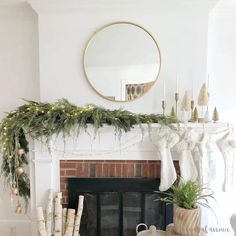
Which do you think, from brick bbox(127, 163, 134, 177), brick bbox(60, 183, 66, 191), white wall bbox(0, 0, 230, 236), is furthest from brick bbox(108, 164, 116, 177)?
white wall bbox(0, 0, 230, 236)

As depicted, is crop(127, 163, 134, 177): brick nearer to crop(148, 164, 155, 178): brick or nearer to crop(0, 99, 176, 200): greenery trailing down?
crop(148, 164, 155, 178): brick

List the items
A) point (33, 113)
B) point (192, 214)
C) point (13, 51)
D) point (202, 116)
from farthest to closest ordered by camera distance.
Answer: point (13, 51) → point (202, 116) → point (33, 113) → point (192, 214)

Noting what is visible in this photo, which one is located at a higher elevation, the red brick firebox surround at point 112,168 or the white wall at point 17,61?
the white wall at point 17,61

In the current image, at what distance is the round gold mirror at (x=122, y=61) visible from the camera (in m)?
2.38

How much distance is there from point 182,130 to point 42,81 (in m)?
1.38

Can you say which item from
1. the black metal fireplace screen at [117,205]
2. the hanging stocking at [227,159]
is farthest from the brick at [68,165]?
the hanging stocking at [227,159]

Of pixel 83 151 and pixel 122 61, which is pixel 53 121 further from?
pixel 122 61

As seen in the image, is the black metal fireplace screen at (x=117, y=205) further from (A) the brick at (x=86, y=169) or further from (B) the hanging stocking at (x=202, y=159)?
(B) the hanging stocking at (x=202, y=159)

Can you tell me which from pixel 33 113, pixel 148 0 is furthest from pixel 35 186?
pixel 148 0

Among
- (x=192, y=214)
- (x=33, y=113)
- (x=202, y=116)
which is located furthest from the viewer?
(x=202, y=116)

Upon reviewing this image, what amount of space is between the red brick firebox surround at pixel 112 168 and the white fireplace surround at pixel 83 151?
5 cm

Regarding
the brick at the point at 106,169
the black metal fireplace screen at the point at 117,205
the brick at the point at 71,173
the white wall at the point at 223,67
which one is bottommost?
the black metal fireplace screen at the point at 117,205

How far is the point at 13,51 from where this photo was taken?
8.52 ft

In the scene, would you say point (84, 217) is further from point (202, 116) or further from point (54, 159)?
point (202, 116)
